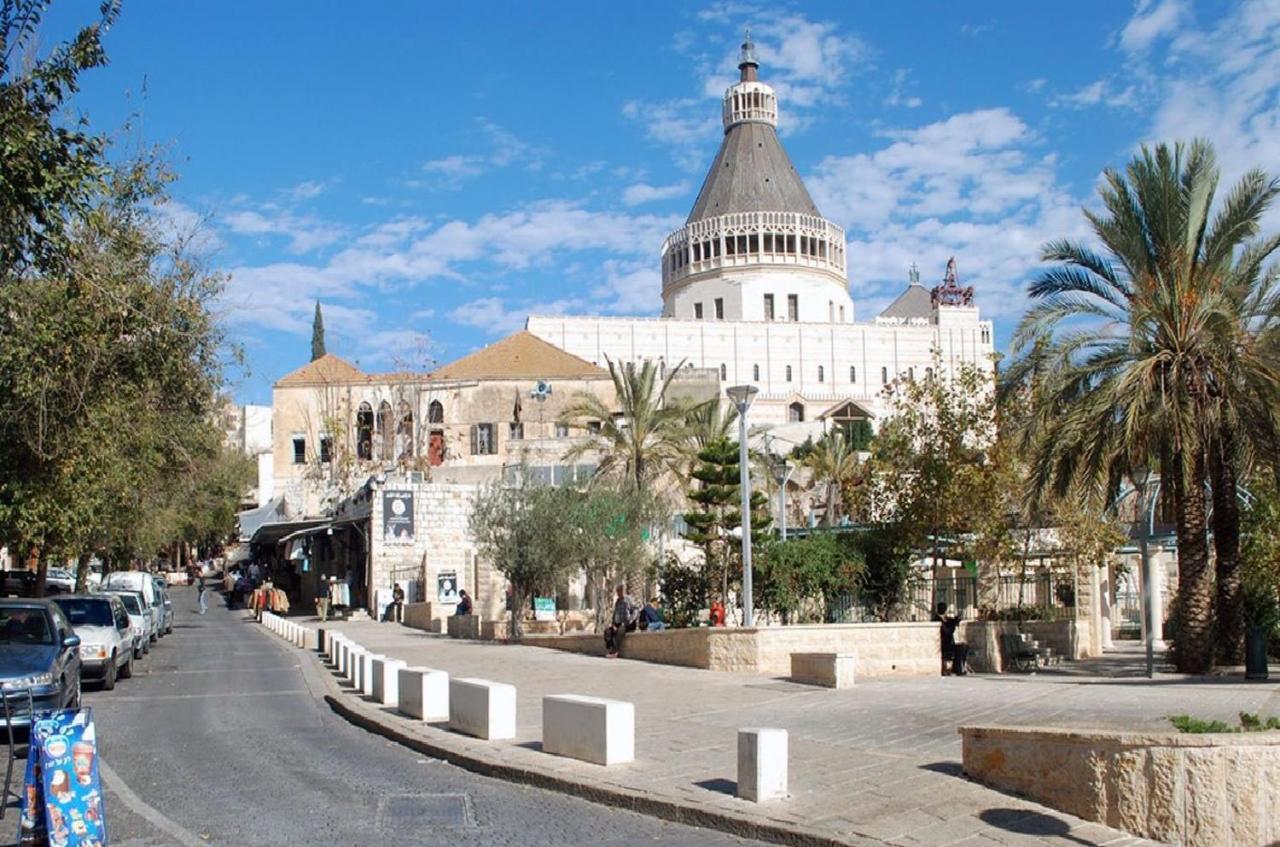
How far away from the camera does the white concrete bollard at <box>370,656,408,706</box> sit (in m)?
16.6

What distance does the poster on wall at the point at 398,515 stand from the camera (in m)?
43.1

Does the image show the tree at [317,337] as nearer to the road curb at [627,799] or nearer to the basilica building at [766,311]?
the basilica building at [766,311]

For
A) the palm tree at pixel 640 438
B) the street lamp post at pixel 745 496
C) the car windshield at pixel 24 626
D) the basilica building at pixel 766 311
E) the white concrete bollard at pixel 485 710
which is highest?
the basilica building at pixel 766 311

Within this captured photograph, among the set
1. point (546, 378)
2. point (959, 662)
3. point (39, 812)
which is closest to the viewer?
point (39, 812)

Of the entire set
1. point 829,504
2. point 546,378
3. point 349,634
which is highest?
point 546,378

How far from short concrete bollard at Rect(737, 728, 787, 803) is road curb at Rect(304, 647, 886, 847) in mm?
433

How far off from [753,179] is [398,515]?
294ft

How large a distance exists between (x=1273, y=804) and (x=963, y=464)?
20.7m

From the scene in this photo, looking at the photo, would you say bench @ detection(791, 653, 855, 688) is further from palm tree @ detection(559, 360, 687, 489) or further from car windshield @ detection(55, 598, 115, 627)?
palm tree @ detection(559, 360, 687, 489)

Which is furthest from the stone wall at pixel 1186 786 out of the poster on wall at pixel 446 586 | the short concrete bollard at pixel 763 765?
the poster on wall at pixel 446 586

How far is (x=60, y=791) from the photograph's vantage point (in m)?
7.73

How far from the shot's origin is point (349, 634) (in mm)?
34469

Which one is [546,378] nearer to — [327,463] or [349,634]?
[327,463]

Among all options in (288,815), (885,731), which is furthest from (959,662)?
(288,815)
